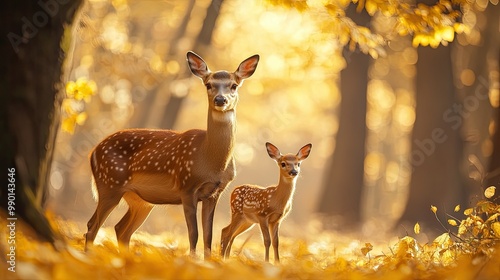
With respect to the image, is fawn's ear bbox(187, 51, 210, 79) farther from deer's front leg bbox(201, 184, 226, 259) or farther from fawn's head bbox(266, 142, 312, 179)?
fawn's head bbox(266, 142, 312, 179)

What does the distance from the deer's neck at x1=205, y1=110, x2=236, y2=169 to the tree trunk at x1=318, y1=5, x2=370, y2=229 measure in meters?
15.1

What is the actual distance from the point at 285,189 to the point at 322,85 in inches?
958

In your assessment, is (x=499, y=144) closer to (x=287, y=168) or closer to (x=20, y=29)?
(x=287, y=168)

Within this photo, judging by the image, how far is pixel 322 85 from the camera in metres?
32.8

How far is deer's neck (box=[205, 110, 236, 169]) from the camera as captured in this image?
7.60 metres

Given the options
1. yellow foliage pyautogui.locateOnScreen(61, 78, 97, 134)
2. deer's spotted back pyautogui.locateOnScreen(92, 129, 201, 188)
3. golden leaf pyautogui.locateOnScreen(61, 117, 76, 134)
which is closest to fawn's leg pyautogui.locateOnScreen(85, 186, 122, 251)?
deer's spotted back pyautogui.locateOnScreen(92, 129, 201, 188)

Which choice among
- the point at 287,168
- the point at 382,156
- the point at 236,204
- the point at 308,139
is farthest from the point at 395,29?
the point at 308,139

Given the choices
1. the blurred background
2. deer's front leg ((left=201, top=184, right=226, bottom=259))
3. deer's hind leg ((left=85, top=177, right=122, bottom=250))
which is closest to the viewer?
deer's front leg ((left=201, top=184, right=226, bottom=259))

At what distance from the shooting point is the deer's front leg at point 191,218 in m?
7.38

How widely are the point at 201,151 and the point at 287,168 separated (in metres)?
1.43

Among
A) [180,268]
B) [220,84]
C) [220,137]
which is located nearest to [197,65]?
[220,84]

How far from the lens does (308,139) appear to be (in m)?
53.6

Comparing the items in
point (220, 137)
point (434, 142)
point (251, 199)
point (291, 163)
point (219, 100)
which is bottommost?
point (434, 142)

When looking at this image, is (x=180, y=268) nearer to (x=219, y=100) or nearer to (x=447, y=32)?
(x=219, y=100)
